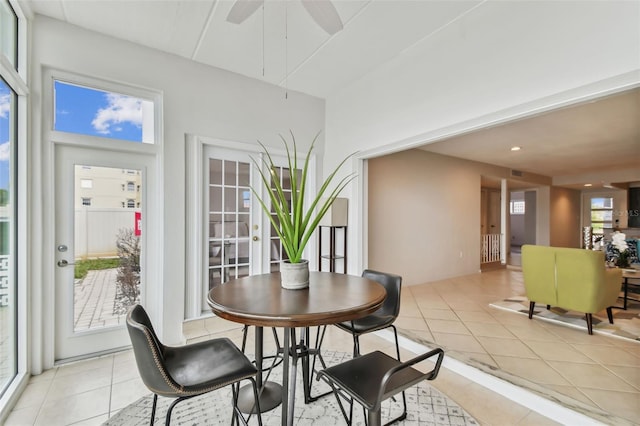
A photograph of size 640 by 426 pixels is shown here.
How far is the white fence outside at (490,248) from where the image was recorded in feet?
23.6

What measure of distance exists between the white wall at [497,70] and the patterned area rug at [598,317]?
2805mm

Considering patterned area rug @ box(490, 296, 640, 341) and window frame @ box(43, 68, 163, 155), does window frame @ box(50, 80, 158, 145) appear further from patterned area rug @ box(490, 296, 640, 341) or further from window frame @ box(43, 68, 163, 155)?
patterned area rug @ box(490, 296, 640, 341)

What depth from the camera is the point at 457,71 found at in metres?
2.55

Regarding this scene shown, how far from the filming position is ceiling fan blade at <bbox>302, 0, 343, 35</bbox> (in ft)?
5.88

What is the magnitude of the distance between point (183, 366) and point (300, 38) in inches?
111

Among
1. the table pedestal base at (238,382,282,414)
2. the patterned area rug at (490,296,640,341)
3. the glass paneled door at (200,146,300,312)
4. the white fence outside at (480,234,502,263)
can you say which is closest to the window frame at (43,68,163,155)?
the glass paneled door at (200,146,300,312)

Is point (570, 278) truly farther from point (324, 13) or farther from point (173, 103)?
point (173, 103)

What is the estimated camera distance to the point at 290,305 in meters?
1.46

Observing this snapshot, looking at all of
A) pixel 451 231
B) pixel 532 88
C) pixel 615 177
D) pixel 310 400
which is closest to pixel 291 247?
pixel 310 400

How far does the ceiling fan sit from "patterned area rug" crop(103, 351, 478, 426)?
2.59m

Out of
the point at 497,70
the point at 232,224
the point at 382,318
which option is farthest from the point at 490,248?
the point at 232,224

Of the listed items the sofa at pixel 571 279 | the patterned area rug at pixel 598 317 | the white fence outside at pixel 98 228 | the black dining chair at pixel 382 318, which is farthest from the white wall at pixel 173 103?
the patterned area rug at pixel 598 317

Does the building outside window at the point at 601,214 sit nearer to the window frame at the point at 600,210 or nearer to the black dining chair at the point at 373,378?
the window frame at the point at 600,210

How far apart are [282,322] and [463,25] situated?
108 inches
